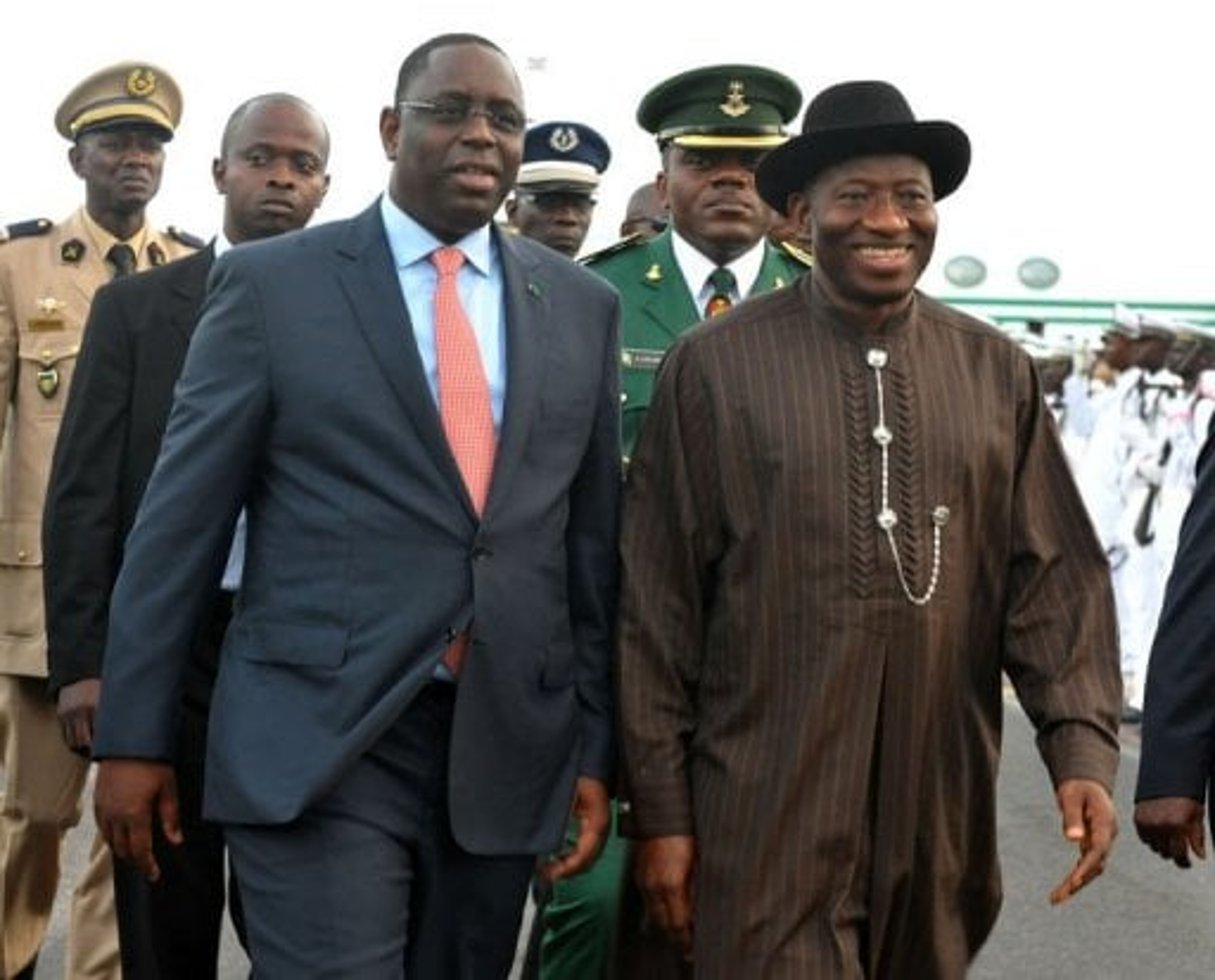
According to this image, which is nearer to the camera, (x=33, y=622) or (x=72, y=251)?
(x=33, y=622)

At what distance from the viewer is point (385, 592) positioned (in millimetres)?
4438

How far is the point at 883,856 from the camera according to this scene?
179 inches

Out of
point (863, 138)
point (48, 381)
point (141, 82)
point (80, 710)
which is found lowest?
point (80, 710)

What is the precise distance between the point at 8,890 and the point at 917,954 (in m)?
2.79

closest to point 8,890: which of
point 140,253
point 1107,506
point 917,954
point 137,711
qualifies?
point 140,253

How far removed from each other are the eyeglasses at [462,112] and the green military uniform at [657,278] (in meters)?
0.95

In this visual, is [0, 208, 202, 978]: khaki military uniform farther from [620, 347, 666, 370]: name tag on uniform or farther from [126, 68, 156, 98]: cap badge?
[620, 347, 666, 370]: name tag on uniform

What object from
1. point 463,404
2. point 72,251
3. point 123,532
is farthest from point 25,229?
point 463,404

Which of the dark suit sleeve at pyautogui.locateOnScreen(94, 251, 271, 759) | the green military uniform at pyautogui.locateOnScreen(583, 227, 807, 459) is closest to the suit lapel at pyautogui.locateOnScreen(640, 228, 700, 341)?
the green military uniform at pyautogui.locateOnScreen(583, 227, 807, 459)

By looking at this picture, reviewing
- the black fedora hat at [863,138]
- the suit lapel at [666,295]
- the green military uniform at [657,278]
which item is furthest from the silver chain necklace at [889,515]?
the suit lapel at [666,295]

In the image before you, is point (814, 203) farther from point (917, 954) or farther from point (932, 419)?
point (917, 954)

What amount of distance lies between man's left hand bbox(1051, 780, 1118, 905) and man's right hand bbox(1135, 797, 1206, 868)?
20 centimetres

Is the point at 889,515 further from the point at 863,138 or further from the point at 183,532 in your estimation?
the point at 183,532

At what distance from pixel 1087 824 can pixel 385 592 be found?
4.07 feet
